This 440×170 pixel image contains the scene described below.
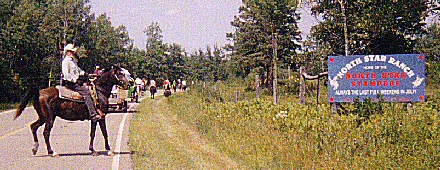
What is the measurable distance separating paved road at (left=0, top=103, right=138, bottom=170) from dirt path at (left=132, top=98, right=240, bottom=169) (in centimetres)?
67

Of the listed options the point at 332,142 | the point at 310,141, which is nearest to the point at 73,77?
the point at 310,141

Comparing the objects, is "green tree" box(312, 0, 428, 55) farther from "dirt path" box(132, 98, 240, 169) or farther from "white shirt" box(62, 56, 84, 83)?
"white shirt" box(62, 56, 84, 83)

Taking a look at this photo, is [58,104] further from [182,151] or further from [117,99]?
[117,99]

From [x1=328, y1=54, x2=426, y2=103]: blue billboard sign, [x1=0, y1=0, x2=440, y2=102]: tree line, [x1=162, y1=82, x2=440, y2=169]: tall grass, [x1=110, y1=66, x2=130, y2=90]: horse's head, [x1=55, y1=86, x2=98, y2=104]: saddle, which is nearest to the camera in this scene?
[x1=162, y1=82, x2=440, y2=169]: tall grass

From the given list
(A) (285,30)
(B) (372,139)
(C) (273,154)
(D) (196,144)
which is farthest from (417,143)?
(A) (285,30)

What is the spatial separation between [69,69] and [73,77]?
0.22m

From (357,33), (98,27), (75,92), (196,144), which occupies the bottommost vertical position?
(196,144)

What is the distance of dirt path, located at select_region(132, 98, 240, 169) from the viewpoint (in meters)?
11.3

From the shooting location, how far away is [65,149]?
45.6ft

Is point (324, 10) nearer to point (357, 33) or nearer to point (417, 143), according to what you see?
point (357, 33)

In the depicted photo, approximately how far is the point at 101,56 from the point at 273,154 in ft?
241

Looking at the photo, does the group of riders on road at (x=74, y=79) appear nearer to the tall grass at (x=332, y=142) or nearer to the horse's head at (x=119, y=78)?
the horse's head at (x=119, y=78)

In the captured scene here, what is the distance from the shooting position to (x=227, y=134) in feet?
47.1

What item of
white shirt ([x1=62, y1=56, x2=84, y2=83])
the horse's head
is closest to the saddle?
white shirt ([x1=62, y1=56, x2=84, y2=83])
